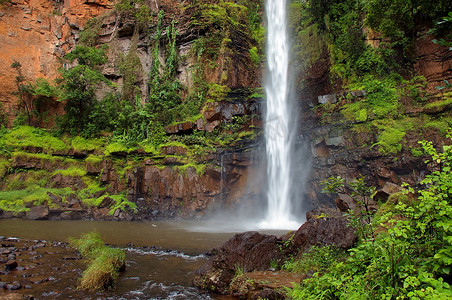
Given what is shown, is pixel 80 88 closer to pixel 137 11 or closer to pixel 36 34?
pixel 137 11

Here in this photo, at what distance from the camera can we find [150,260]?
837 centimetres

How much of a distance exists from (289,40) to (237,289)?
993 inches

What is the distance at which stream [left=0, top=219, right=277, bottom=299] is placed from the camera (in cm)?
560

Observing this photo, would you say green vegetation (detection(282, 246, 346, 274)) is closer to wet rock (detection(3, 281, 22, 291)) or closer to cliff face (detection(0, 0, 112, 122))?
wet rock (detection(3, 281, 22, 291))

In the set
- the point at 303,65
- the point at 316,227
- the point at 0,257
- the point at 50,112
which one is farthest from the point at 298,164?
the point at 50,112

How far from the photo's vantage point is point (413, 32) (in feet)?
64.0

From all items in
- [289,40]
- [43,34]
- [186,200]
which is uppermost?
[43,34]

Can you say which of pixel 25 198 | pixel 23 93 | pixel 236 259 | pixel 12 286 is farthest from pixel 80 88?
pixel 236 259

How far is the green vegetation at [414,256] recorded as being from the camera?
8.77 ft

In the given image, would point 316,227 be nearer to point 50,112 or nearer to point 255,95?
point 255,95

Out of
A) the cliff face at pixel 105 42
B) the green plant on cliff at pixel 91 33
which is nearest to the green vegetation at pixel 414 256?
the cliff face at pixel 105 42

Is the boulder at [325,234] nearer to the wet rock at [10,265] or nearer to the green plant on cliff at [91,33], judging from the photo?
the wet rock at [10,265]

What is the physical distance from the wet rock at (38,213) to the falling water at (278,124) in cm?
1393

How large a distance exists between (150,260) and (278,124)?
1676cm
